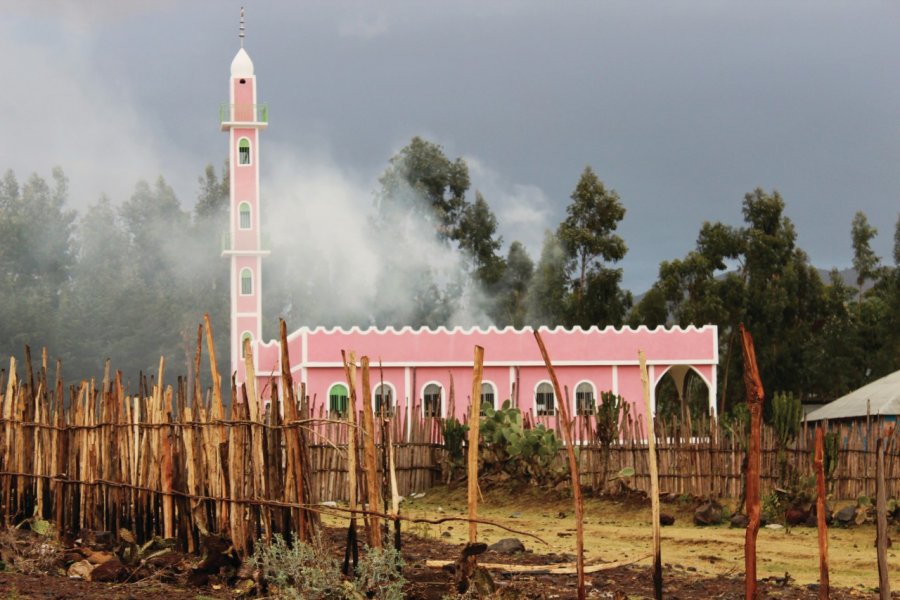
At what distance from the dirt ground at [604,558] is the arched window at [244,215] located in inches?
892

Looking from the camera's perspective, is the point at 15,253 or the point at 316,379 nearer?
the point at 316,379

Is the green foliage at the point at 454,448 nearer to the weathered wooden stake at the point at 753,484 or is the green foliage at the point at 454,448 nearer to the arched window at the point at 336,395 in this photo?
the weathered wooden stake at the point at 753,484

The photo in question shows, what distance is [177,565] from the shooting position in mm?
8641

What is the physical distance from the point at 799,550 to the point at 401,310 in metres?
34.5

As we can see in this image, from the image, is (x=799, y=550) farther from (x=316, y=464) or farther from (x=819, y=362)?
(x=819, y=362)

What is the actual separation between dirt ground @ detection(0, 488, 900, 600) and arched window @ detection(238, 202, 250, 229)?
74.3 ft

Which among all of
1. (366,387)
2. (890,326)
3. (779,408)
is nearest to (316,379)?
(779,408)

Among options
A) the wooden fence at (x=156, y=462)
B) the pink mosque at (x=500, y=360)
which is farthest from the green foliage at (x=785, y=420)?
the pink mosque at (x=500, y=360)

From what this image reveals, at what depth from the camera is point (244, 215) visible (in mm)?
38219

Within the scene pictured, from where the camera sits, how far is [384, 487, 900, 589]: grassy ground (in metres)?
10.4

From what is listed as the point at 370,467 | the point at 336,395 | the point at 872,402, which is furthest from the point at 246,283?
the point at 370,467

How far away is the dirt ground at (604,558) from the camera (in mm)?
8016

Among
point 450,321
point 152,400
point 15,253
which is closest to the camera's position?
point 152,400

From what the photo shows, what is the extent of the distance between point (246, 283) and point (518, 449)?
22.5m
